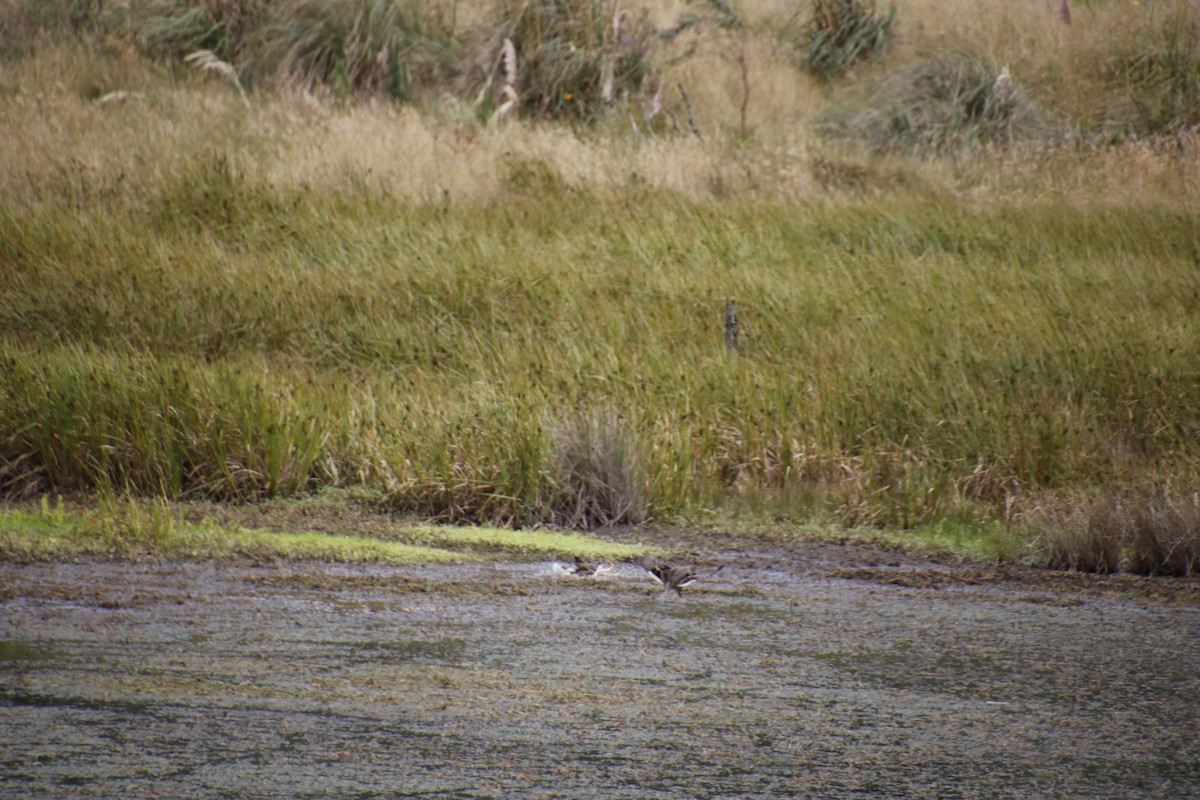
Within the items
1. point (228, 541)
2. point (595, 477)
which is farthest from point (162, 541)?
point (595, 477)

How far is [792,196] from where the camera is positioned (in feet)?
46.5

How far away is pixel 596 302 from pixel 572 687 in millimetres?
6579

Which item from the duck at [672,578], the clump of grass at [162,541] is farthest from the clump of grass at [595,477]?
the duck at [672,578]

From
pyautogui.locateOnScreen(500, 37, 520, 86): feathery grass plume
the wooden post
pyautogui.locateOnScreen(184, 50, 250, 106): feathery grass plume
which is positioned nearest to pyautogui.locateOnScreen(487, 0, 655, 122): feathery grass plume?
pyautogui.locateOnScreen(500, 37, 520, 86): feathery grass plume

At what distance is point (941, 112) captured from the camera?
18.3 meters

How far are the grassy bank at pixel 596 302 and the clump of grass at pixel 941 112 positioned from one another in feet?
0.27

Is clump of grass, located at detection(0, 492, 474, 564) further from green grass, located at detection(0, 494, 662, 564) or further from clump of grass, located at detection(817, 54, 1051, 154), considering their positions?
clump of grass, located at detection(817, 54, 1051, 154)

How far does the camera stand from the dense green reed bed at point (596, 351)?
7641 mm

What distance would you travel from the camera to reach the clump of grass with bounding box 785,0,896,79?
2164 centimetres

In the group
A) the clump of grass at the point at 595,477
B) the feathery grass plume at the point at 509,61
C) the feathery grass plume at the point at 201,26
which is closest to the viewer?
the clump of grass at the point at 595,477

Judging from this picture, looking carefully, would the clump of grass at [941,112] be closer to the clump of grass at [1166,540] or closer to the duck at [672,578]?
the clump of grass at [1166,540]

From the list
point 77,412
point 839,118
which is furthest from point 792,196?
point 77,412

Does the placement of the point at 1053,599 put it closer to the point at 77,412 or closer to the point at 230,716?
the point at 230,716

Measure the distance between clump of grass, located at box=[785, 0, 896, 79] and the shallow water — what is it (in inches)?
654
